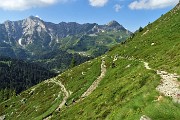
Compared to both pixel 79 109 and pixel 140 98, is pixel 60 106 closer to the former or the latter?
pixel 79 109

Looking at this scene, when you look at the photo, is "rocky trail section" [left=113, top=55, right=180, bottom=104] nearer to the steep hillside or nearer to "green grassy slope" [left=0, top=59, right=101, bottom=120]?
the steep hillside

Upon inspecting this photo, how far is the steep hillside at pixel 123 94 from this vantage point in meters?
39.3

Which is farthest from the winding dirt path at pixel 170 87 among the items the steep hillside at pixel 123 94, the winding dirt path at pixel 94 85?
the winding dirt path at pixel 94 85

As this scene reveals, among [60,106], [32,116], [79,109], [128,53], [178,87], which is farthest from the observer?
[128,53]

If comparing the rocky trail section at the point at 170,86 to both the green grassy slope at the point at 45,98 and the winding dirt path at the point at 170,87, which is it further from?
the green grassy slope at the point at 45,98

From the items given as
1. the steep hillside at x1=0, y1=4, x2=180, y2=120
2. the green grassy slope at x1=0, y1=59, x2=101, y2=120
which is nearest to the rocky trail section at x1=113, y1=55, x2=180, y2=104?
the steep hillside at x1=0, y1=4, x2=180, y2=120

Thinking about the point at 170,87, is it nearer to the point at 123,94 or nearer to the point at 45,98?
the point at 123,94

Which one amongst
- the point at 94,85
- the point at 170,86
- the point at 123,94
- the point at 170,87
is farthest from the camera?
the point at 94,85

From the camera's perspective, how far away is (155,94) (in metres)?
41.6

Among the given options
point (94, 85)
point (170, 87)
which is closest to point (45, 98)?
point (94, 85)

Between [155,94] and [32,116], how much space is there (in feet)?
238

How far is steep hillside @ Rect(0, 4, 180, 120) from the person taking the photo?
129 feet

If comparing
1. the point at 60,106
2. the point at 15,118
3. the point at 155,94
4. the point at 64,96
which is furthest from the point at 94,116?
the point at 15,118

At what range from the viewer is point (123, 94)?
54.5 meters
